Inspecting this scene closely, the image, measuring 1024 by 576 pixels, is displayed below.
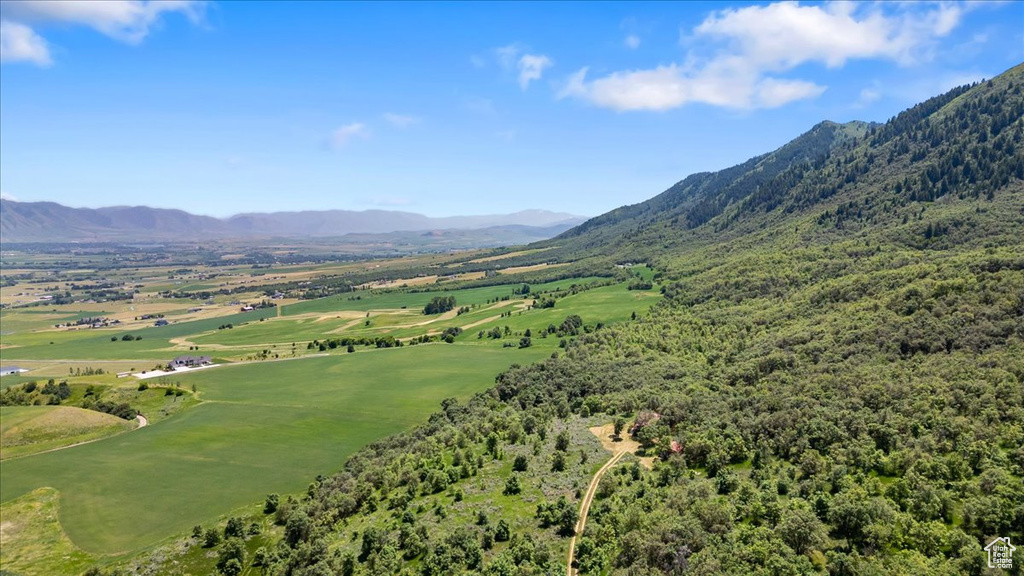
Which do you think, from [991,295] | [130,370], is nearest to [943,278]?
[991,295]

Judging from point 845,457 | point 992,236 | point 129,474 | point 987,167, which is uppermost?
point 987,167

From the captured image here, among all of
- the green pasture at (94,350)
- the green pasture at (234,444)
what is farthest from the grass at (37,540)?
the green pasture at (94,350)

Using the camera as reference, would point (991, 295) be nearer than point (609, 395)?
Yes

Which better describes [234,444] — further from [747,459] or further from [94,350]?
[94,350]

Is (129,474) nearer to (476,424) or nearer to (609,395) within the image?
(476,424)

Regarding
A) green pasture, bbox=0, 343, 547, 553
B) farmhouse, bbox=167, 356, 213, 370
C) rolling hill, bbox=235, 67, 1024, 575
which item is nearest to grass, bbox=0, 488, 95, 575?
green pasture, bbox=0, 343, 547, 553

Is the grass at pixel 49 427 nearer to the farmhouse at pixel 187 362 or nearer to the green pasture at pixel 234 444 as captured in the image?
the green pasture at pixel 234 444

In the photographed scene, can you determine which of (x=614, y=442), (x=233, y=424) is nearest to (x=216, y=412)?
(x=233, y=424)
